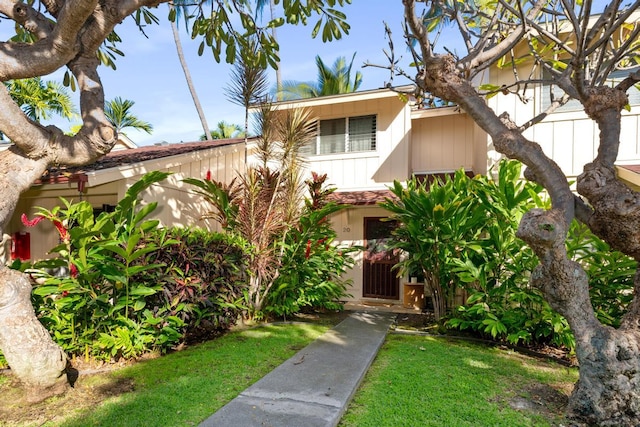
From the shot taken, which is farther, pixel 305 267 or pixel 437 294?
pixel 305 267

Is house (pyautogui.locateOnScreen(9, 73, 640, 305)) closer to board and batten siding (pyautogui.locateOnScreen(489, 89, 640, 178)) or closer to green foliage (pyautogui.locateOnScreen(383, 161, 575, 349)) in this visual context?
board and batten siding (pyautogui.locateOnScreen(489, 89, 640, 178))

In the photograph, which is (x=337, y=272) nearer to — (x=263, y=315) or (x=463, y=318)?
(x=263, y=315)

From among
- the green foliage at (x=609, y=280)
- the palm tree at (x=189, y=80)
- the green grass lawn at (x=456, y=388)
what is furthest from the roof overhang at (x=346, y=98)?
the palm tree at (x=189, y=80)

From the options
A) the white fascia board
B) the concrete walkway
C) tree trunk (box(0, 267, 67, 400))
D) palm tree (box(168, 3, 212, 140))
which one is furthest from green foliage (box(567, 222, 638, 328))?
palm tree (box(168, 3, 212, 140))

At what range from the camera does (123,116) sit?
62.4 feet

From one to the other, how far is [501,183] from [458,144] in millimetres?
4737

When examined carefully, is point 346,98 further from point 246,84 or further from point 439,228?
point 439,228

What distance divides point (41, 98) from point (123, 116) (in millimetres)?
5299

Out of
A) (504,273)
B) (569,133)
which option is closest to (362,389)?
(504,273)

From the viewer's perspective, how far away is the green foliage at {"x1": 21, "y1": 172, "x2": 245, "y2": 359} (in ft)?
14.1

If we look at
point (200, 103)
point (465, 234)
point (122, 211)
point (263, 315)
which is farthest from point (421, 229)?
point (200, 103)

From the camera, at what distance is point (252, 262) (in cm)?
677

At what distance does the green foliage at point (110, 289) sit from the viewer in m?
4.29

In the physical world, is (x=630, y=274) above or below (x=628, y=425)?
above
